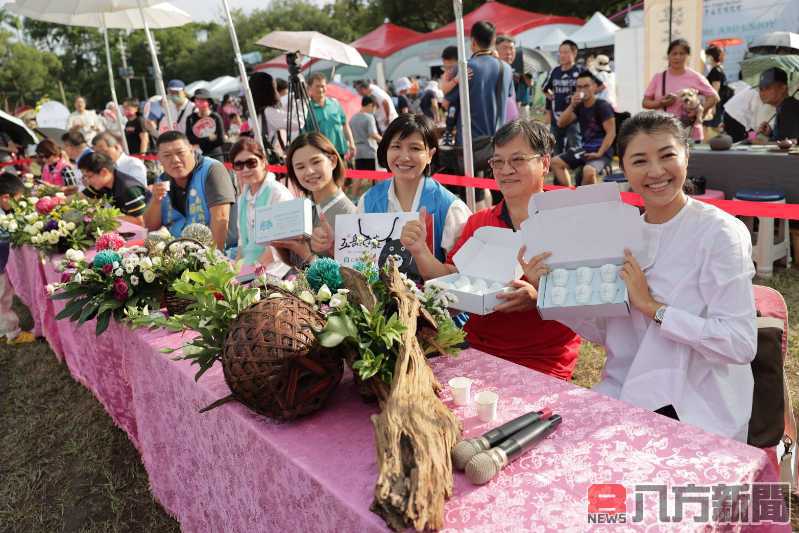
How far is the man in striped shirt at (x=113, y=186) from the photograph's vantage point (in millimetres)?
4871

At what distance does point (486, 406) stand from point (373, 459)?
29 centimetres

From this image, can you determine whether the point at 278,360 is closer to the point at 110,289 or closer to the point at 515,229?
the point at 515,229

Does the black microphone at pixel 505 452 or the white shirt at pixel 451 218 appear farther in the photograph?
the white shirt at pixel 451 218

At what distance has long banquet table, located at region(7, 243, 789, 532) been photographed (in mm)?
1083

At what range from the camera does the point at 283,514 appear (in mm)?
1368

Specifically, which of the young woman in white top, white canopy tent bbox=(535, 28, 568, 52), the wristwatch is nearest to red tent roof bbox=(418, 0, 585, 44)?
white canopy tent bbox=(535, 28, 568, 52)

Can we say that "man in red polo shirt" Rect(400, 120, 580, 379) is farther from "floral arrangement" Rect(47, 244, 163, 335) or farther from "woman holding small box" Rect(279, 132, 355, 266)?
"floral arrangement" Rect(47, 244, 163, 335)

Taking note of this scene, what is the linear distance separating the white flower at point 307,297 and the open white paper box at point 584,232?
66 centimetres

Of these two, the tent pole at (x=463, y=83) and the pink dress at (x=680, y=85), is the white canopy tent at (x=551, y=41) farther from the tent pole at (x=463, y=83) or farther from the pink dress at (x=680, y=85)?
the tent pole at (x=463, y=83)

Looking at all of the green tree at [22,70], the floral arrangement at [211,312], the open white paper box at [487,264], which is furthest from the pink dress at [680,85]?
the green tree at [22,70]

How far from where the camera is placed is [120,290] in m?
2.35

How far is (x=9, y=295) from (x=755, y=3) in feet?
45.7

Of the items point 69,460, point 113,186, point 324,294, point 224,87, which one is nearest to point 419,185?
point 324,294

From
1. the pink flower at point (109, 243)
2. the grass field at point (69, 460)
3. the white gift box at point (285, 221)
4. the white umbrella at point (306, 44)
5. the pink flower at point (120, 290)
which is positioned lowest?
the grass field at point (69, 460)
